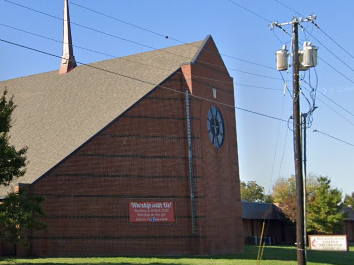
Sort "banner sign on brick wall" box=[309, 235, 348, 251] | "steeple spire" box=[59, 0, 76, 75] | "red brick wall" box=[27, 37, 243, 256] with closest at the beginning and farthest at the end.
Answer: "banner sign on brick wall" box=[309, 235, 348, 251] < "red brick wall" box=[27, 37, 243, 256] < "steeple spire" box=[59, 0, 76, 75]

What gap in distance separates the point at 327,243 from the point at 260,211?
113ft

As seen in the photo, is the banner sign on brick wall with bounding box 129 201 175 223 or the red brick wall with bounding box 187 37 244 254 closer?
the banner sign on brick wall with bounding box 129 201 175 223

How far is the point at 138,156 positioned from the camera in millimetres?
32031

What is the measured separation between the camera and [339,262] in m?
32.8

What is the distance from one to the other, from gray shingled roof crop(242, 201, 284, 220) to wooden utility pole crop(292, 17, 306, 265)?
32555mm

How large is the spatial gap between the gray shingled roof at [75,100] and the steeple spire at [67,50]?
68cm

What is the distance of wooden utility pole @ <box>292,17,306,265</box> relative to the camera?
63.0ft

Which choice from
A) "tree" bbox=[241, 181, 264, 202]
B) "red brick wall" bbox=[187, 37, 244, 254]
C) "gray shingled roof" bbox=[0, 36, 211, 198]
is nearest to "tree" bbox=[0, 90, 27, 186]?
"gray shingled roof" bbox=[0, 36, 211, 198]

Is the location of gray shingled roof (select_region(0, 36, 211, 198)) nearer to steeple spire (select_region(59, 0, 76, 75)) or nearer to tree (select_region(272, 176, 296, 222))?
steeple spire (select_region(59, 0, 76, 75))

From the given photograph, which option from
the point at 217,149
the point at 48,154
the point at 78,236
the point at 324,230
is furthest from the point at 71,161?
the point at 324,230

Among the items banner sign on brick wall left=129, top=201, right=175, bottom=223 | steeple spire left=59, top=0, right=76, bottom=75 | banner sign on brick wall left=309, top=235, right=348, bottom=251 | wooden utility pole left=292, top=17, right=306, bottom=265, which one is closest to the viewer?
wooden utility pole left=292, top=17, right=306, bottom=265

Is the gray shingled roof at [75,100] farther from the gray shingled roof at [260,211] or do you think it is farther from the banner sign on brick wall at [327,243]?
the gray shingled roof at [260,211]

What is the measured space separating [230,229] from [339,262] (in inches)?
271

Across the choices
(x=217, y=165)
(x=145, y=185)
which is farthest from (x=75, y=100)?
(x=217, y=165)
